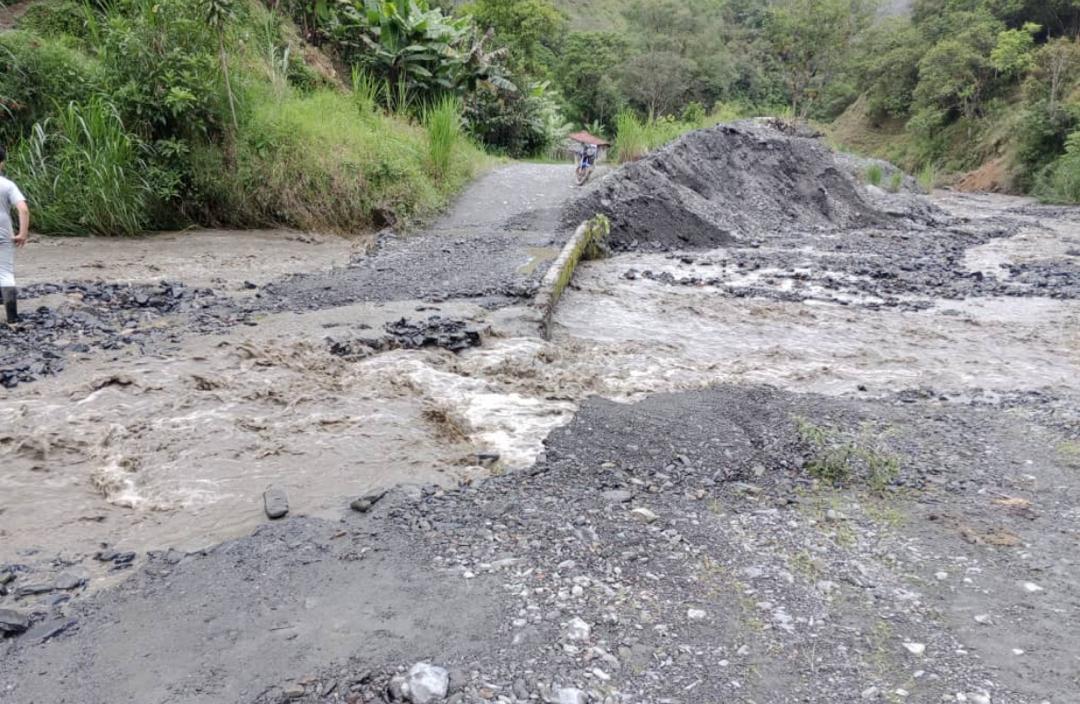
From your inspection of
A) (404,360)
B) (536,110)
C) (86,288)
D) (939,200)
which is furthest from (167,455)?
(939,200)

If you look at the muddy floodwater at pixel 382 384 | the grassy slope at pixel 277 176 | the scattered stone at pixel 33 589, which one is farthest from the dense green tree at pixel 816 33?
the scattered stone at pixel 33 589

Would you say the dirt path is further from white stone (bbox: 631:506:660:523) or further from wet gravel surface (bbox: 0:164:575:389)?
white stone (bbox: 631:506:660:523)

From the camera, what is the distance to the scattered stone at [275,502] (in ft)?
11.0

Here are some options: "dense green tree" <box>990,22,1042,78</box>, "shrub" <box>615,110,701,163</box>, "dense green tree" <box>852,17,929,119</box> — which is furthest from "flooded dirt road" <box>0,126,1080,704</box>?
"dense green tree" <box>852,17,929,119</box>

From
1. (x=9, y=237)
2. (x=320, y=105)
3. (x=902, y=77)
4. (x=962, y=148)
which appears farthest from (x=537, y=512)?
(x=902, y=77)

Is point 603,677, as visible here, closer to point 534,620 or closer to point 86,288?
point 534,620

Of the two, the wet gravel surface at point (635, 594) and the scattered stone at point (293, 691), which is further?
the wet gravel surface at point (635, 594)

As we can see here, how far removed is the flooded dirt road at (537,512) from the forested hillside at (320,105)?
3.86 meters

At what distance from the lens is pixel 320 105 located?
12273mm

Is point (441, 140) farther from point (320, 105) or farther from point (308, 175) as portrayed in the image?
point (308, 175)

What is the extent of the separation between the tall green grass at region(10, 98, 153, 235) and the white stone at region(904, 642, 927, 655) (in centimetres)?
1044

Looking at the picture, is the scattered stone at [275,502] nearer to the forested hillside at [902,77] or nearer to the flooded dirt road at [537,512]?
the flooded dirt road at [537,512]

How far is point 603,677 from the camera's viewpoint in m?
2.34

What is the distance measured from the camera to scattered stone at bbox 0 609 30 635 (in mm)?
2486
